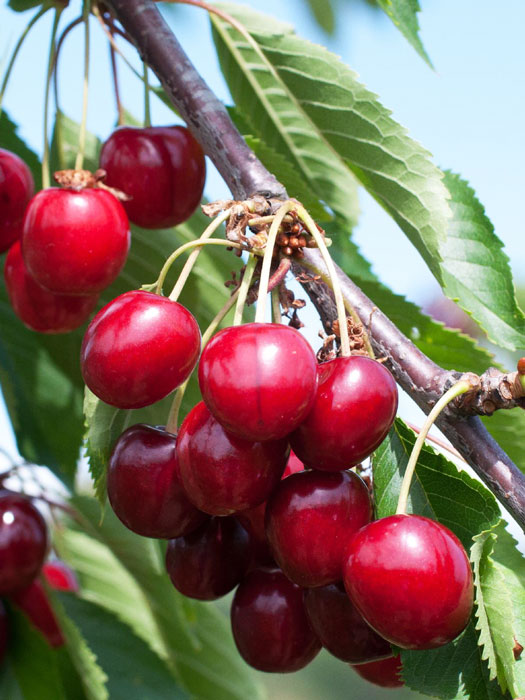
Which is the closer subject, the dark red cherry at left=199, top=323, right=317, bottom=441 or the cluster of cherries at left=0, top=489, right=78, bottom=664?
the dark red cherry at left=199, top=323, right=317, bottom=441

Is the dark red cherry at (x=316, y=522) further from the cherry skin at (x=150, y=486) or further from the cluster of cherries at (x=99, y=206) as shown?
the cluster of cherries at (x=99, y=206)

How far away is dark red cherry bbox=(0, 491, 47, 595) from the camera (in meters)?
1.81

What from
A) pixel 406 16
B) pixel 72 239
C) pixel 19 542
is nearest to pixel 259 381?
pixel 72 239

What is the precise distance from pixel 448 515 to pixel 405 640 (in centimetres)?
25

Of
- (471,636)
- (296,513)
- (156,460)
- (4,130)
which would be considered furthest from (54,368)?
(471,636)

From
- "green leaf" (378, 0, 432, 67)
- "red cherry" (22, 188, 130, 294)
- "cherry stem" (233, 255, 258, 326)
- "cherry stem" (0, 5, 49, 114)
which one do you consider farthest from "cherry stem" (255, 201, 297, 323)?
"cherry stem" (0, 5, 49, 114)

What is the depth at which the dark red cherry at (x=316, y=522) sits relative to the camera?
0.99 meters

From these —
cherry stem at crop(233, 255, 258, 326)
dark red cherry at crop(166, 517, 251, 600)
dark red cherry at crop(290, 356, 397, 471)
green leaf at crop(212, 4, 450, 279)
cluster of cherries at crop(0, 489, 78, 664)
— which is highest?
green leaf at crop(212, 4, 450, 279)

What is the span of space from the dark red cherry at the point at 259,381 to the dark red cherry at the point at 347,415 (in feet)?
0.09

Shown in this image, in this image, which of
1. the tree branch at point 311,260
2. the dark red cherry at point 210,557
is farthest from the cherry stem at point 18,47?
the dark red cherry at point 210,557

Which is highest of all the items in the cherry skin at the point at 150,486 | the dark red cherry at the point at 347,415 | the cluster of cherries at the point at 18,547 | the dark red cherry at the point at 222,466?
the dark red cherry at the point at 347,415

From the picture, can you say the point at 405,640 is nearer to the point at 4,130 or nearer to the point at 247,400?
the point at 247,400

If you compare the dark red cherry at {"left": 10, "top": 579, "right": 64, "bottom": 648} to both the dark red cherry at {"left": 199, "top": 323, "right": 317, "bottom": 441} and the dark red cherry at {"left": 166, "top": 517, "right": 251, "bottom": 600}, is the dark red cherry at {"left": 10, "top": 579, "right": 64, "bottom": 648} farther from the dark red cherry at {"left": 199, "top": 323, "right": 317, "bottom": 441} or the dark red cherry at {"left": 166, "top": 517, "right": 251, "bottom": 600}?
the dark red cherry at {"left": 199, "top": 323, "right": 317, "bottom": 441}

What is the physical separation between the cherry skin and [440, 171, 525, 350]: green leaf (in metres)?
0.58
